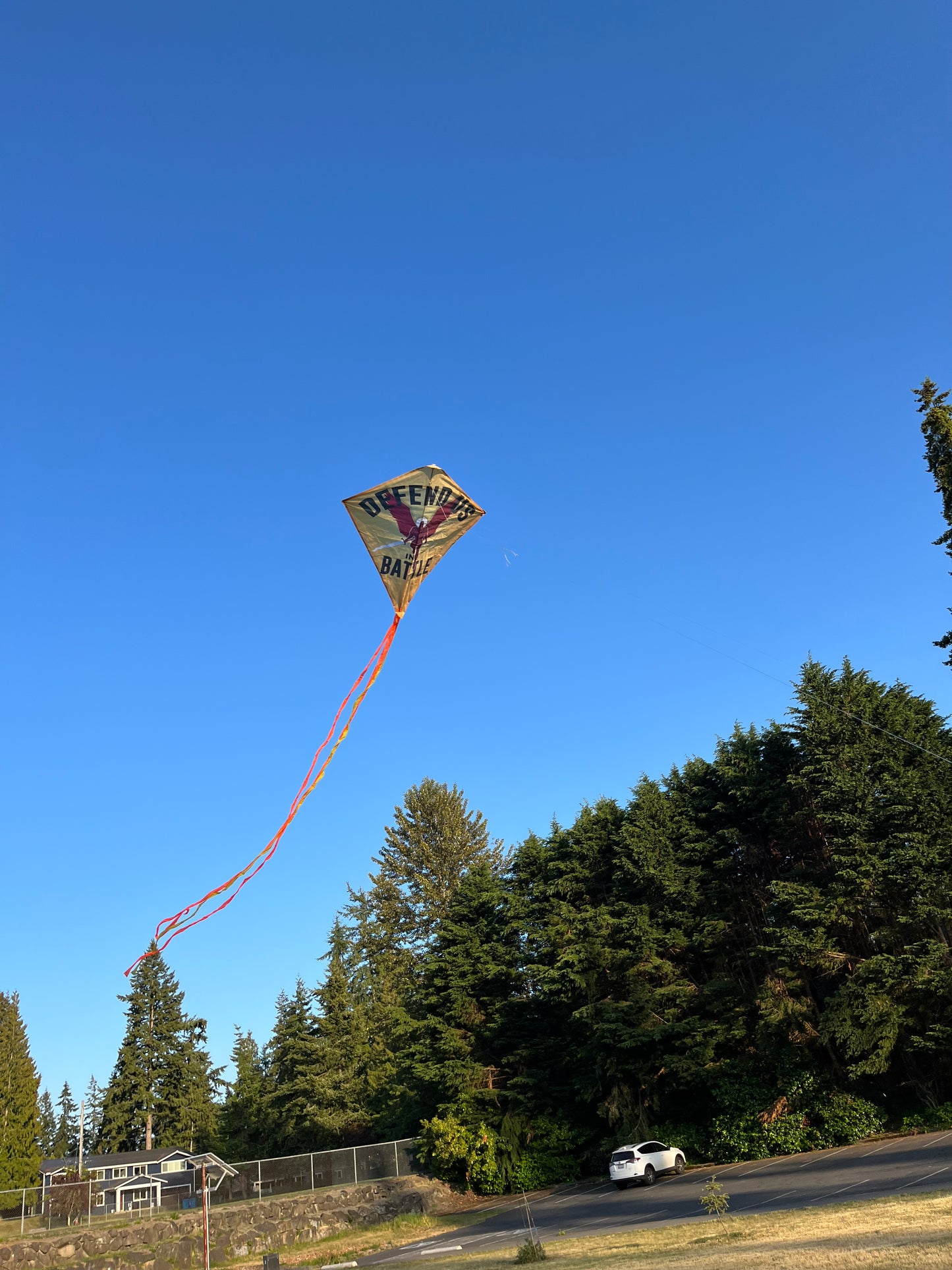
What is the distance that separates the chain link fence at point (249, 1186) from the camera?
33.7m

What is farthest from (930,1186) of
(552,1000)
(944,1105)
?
(552,1000)

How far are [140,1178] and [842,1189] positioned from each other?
36.8 meters

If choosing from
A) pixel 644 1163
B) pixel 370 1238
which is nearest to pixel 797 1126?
pixel 644 1163

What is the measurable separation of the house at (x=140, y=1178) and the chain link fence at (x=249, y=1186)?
0.10 m

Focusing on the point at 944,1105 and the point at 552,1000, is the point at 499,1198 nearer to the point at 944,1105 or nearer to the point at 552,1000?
the point at 552,1000

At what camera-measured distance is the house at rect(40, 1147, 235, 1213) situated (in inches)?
1377

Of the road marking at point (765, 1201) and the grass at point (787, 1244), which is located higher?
the grass at point (787, 1244)

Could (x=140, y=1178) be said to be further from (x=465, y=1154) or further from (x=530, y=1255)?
(x=530, y=1255)

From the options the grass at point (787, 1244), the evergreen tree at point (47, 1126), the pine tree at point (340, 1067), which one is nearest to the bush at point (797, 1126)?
the grass at point (787, 1244)

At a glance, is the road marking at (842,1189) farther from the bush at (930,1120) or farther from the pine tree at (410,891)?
the pine tree at (410,891)

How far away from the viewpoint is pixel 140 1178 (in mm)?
44438

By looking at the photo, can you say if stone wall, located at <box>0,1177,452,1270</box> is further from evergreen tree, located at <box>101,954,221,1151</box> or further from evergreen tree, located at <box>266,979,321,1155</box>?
evergreen tree, located at <box>101,954,221,1151</box>

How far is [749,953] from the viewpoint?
125ft

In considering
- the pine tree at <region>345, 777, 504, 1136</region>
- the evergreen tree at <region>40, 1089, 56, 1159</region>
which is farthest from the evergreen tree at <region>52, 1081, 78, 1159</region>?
the pine tree at <region>345, 777, 504, 1136</region>
